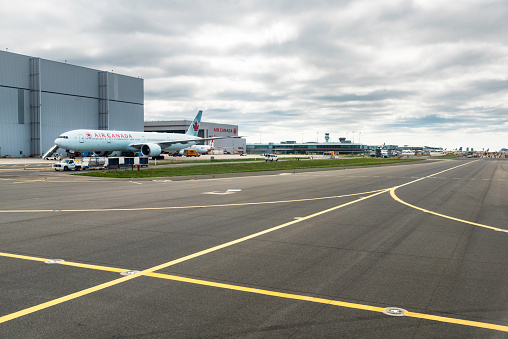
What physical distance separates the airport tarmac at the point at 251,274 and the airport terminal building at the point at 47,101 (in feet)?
242

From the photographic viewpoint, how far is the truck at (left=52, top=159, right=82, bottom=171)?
137 feet

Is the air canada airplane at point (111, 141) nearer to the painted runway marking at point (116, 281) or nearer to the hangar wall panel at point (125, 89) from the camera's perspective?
the hangar wall panel at point (125, 89)

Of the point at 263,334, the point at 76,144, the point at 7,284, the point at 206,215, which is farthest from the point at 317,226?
the point at 76,144

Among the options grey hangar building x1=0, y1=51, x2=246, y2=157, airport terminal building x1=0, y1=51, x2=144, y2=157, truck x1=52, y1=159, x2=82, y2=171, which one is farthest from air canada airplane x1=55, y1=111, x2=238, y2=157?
grey hangar building x1=0, y1=51, x2=246, y2=157

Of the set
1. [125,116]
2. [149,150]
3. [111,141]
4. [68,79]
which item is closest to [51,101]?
[68,79]

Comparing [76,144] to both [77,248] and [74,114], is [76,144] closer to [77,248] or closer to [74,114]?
[74,114]

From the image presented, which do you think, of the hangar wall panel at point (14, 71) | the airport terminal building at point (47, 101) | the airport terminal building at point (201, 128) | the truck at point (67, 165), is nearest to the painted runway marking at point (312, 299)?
the truck at point (67, 165)

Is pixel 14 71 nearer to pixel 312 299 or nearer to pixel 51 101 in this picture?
pixel 51 101

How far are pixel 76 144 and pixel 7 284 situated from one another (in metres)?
51.7

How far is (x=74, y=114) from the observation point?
283 ft

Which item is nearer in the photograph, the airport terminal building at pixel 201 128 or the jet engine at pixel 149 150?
the jet engine at pixel 149 150

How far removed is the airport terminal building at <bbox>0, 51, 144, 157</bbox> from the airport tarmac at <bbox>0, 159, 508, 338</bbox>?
2901 inches

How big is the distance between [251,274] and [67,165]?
4009 centimetres

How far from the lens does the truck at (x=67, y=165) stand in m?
41.6
